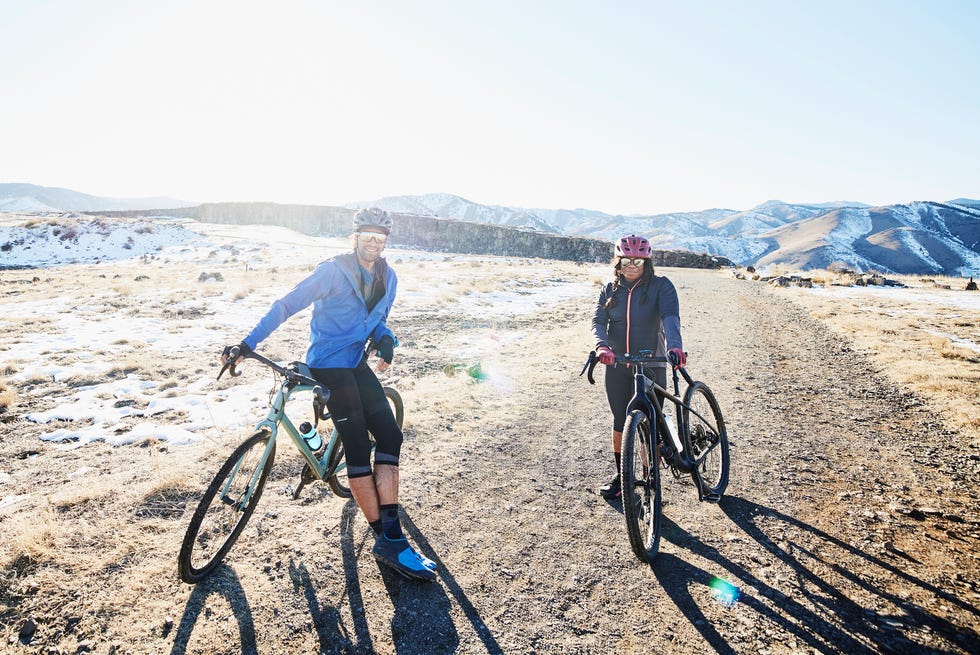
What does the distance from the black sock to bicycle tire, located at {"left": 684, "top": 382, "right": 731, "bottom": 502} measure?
2910mm

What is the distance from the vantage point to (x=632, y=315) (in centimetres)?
471

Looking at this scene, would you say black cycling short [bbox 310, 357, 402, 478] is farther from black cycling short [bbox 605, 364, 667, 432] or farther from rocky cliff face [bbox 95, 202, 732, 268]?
rocky cliff face [bbox 95, 202, 732, 268]

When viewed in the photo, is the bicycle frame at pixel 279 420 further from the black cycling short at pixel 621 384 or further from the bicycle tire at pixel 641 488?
the black cycling short at pixel 621 384

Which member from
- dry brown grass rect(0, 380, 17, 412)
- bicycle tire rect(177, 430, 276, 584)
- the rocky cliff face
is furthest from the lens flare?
the rocky cliff face

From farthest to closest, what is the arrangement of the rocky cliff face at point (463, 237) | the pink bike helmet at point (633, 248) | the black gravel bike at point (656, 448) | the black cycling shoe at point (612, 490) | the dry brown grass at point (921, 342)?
the rocky cliff face at point (463, 237)
the dry brown grass at point (921, 342)
the black cycling shoe at point (612, 490)
the pink bike helmet at point (633, 248)
the black gravel bike at point (656, 448)

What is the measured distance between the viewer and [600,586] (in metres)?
3.62

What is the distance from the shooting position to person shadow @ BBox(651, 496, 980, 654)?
10.1 ft

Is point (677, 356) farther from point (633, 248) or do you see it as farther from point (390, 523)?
point (390, 523)

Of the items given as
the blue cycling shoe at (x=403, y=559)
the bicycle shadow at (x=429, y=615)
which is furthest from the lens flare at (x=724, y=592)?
the blue cycling shoe at (x=403, y=559)

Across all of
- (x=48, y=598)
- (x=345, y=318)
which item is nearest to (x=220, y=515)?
(x=48, y=598)

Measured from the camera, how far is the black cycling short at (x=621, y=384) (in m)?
4.71

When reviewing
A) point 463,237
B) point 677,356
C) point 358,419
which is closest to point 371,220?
point 358,419

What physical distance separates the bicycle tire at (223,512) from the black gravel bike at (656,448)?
9.86ft

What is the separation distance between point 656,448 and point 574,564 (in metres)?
1.23
